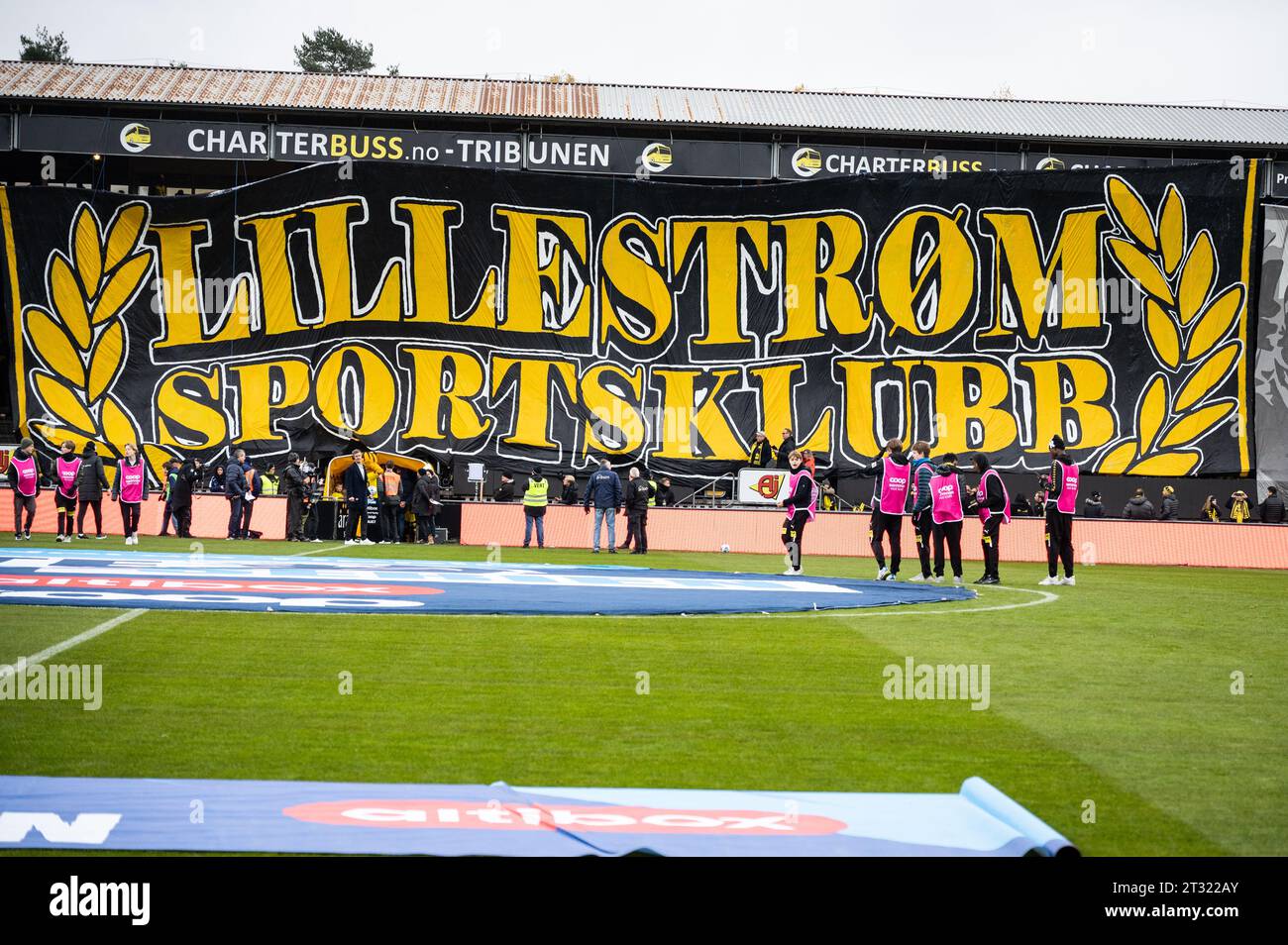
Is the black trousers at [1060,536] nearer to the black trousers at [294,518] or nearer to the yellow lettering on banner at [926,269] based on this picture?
the yellow lettering on banner at [926,269]

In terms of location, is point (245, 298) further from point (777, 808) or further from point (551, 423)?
point (777, 808)

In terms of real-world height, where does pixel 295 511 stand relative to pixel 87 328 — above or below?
below

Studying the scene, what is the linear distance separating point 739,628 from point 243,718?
602cm

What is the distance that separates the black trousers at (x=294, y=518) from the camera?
29656 mm

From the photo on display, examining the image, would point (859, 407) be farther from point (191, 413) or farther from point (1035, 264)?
point (191, 413)

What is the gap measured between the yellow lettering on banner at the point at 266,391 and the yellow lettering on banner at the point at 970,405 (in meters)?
16.5

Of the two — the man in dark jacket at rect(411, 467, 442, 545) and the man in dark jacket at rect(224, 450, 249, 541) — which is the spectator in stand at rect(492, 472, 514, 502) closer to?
the man in dark jacket at rect(411, 467, 442, 545)

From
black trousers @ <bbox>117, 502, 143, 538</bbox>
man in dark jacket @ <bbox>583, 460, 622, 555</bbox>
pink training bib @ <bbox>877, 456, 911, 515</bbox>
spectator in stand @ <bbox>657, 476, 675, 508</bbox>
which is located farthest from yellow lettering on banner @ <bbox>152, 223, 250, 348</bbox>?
pink training bib @ <bbox>877, 456, 911, 515</bbox>

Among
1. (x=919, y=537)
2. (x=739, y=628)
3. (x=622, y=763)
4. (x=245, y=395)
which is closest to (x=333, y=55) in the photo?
(x=245, y=395)

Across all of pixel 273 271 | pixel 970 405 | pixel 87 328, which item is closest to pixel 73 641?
pixel 273 271


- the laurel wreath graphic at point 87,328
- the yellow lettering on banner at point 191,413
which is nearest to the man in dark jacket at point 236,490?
the yellow lettering on banner at point 191,413

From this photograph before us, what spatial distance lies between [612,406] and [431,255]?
6594mm

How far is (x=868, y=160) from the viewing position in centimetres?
3944

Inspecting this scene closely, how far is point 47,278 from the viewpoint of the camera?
35219mm
